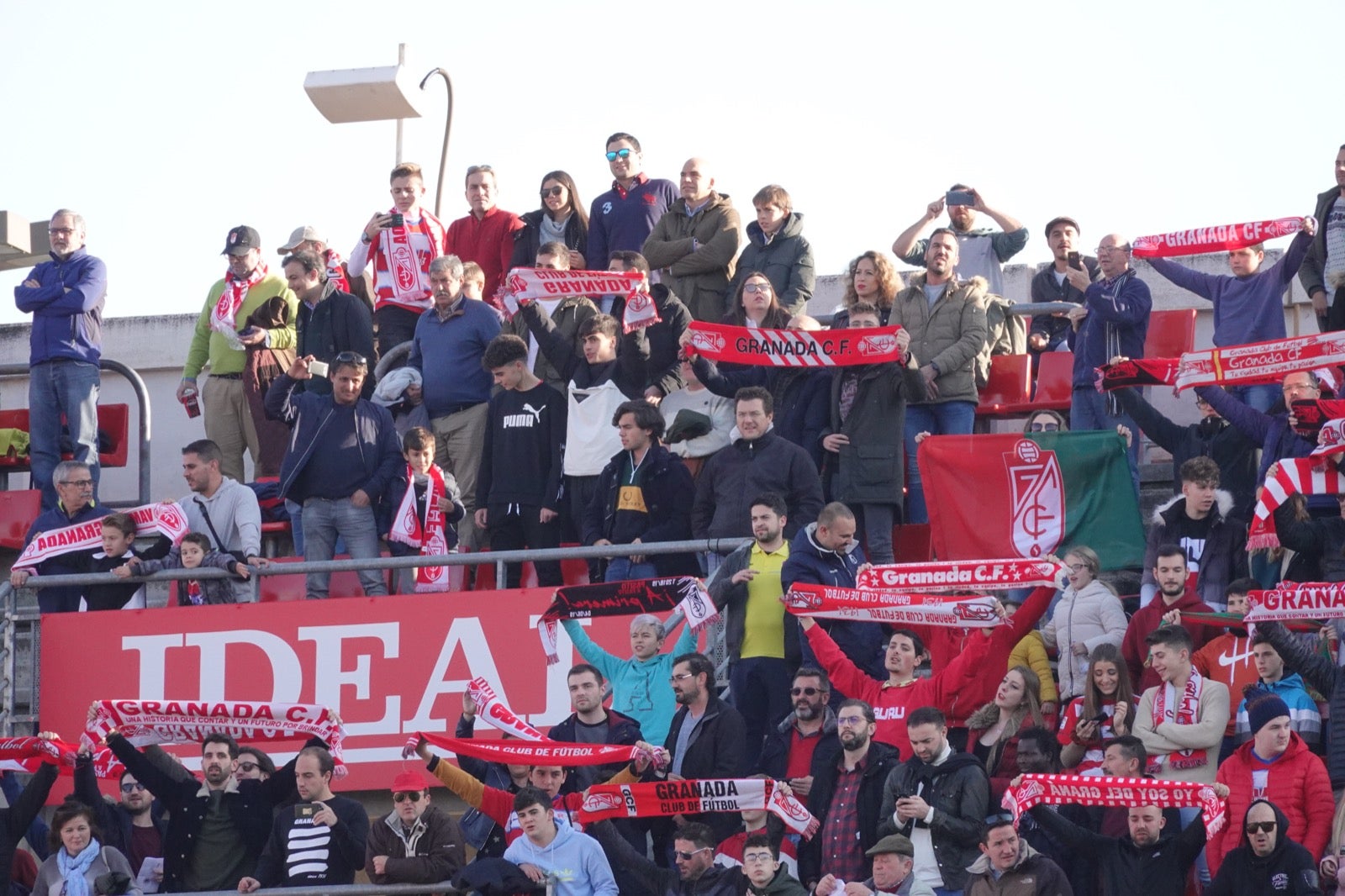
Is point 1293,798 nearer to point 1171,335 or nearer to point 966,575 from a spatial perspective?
point 966,575

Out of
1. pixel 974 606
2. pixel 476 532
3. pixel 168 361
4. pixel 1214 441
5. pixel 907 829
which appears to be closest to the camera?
pixel 907 829

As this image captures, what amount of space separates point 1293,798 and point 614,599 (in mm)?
4092

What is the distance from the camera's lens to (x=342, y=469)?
15.4 metres

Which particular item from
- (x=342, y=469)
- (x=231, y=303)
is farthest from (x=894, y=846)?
(x=231, y=303)

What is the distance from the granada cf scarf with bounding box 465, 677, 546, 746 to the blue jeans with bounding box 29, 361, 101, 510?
4613 mm

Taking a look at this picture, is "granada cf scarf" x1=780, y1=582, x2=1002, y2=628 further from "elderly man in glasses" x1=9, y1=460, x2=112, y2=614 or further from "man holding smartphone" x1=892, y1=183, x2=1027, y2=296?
"elderly man in glasses" x1=9, y1=460, x2=112, y2=614

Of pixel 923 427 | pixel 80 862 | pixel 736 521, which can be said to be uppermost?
pixel 923 427

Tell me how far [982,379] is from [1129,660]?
362cm

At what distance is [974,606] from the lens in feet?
41.8

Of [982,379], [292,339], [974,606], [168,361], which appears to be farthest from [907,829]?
[168,361]

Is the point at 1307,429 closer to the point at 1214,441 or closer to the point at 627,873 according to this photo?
the point at 1214,441

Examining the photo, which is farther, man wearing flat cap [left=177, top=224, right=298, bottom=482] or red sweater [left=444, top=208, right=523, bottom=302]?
red sweater [left=444, top=208, right=523, bottom=302]

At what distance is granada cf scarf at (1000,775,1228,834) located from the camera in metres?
11.4

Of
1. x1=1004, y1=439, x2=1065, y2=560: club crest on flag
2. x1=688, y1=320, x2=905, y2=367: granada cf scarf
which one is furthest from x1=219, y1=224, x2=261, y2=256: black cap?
x1=1004, y1=439, x2=1065, y2=560: club crest on flag
